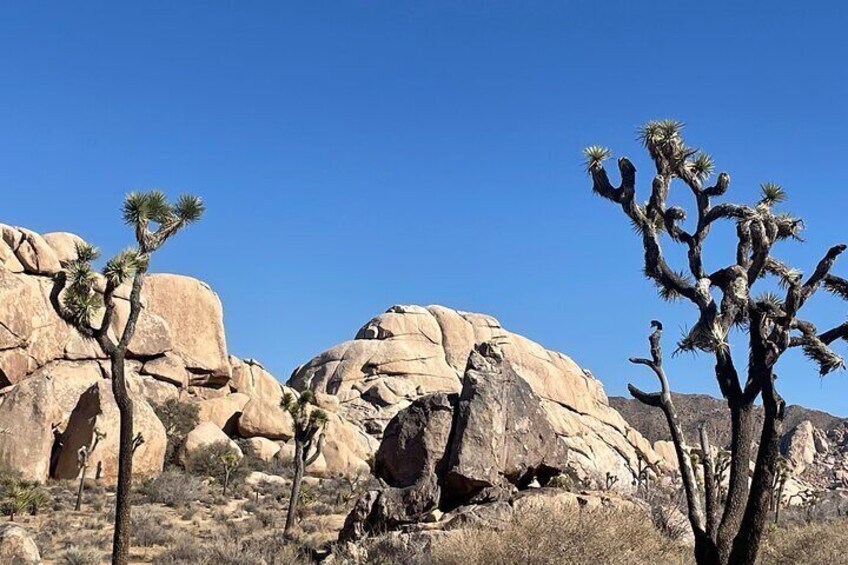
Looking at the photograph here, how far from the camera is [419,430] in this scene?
1670cm

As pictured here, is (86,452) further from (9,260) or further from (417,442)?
(417,442)

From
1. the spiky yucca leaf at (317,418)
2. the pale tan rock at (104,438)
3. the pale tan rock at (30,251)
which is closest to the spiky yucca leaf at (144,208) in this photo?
the spiky yucca leaf at (317,418)

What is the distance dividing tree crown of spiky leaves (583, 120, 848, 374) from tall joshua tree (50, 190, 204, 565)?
8459 millimetres

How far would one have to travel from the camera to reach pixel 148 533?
756 inches

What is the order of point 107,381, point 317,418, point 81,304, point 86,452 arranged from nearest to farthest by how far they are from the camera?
point 81,304, point 317,418, point 86,452, point 107,381

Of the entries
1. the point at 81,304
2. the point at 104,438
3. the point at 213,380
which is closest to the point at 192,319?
the point at 213,380

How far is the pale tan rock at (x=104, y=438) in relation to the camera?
30.8 meters

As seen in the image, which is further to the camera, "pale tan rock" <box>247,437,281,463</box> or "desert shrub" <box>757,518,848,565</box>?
"pale tan rock" <box>247,437,281,463</box>

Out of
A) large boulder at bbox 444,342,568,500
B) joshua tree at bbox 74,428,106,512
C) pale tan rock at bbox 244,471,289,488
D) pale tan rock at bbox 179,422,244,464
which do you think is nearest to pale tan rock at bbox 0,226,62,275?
pale tan rock at bbox 179,422,244,464

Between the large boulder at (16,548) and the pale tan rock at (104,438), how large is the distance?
59.3 feet

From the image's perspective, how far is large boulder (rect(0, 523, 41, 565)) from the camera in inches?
498

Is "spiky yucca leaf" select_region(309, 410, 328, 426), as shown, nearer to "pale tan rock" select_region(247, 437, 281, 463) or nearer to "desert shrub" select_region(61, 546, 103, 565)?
"desert shrub" select_region(61, 546, 103, 565)

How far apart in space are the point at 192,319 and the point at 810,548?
34.7 m

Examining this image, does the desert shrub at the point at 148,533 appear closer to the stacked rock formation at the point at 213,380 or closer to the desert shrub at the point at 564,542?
the stacked rock formation at the point at 213,380
